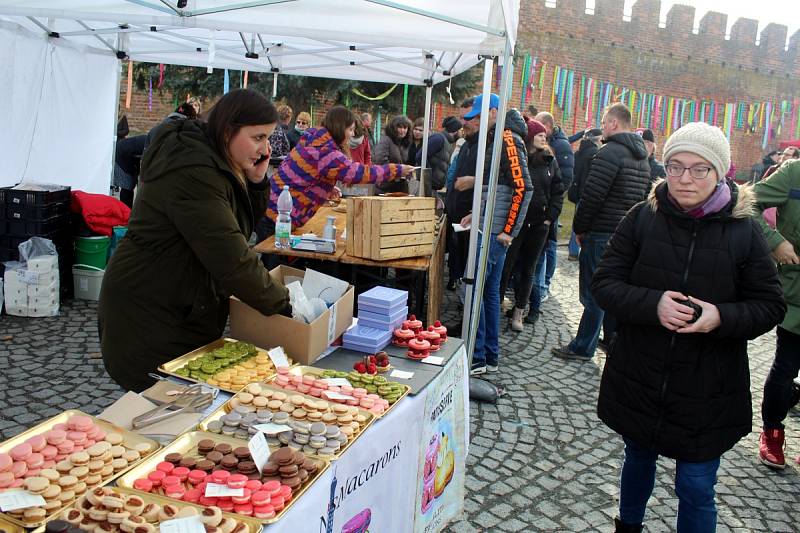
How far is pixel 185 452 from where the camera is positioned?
176 cm

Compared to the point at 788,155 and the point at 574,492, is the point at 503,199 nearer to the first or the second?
the point at 574,492


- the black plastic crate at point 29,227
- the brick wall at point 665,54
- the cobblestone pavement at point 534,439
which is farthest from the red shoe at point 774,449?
the brick wall at point 665,54

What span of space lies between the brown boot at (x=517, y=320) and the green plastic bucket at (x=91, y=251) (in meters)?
3.82

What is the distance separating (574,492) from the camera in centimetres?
335

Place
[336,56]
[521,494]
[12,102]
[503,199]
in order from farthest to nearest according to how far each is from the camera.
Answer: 1. [336,56]
2. [12,102]
3. [503,199]
4. [521,494]

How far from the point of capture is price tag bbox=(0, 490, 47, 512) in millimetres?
1362

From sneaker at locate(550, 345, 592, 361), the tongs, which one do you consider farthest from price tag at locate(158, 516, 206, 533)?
sneaker at locate(550, 345, 592, 361)

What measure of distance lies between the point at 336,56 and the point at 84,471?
691cm

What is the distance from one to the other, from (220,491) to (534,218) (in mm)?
4618

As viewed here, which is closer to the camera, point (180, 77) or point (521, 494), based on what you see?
point (521, 494)

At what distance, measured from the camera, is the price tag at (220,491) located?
4.98 ft

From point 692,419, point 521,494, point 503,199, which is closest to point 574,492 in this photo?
point 521,494

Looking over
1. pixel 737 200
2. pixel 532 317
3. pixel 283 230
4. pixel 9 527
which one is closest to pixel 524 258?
pixel 532 317

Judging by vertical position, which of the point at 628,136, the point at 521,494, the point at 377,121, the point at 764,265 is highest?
the point at 377,121
